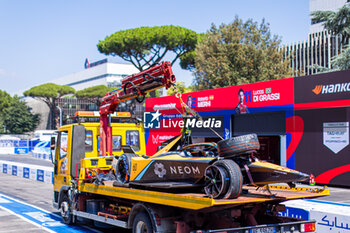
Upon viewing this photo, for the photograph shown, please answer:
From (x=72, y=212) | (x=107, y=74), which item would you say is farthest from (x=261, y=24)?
(x=107, y=74)

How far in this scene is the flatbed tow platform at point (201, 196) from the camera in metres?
6.73

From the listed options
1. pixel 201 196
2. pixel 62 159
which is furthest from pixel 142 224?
pixel 62 159

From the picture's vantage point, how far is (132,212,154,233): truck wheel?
26.3 ft

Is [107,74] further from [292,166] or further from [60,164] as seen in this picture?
[60,164]

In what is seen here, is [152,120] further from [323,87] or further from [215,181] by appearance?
[215,181]

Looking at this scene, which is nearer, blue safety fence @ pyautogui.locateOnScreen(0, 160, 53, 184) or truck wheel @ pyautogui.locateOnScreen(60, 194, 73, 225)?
truck wheel @ pyautogui.locateOnScreen(60, 194, 73, 225)

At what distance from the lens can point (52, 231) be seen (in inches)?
431

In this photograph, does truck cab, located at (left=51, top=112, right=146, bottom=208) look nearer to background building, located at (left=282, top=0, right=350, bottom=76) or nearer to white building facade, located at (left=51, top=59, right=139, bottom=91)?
background building, located at (left=282, top=0, right=350, bottom=76)

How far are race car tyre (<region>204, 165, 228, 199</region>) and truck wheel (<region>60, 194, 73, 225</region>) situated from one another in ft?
19.2

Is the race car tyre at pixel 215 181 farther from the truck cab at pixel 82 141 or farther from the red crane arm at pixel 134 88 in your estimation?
the truck cab at pixel 82 141

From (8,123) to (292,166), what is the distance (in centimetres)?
8789

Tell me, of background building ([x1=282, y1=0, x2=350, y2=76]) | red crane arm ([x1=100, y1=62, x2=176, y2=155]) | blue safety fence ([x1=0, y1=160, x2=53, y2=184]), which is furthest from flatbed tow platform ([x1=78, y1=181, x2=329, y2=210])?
background building ([x1=282, y1=0, x2=350, y2=76])

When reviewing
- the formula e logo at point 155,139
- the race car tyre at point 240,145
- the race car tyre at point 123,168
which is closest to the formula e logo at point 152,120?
the formula e logo at point 155,139

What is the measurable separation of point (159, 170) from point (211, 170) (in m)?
1.46
